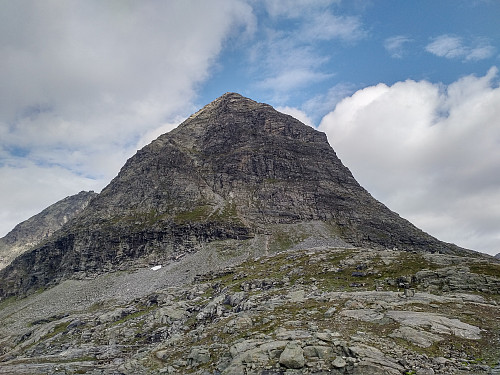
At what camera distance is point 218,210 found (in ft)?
493

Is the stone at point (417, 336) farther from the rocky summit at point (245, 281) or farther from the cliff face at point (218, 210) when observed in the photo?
the cliff face at point (218, 210)

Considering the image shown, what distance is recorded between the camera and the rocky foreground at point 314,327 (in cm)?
1838

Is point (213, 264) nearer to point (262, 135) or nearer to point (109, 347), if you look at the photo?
point (109, 347)

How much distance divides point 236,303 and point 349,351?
28417mm

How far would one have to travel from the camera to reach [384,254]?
56.0 metres

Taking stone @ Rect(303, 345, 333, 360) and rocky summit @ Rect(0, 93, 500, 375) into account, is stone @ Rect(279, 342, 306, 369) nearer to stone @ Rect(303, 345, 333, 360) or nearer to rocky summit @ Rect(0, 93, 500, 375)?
rocky summit @ Rect(0, 93, 500, 375)

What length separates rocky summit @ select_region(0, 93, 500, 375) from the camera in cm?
2078

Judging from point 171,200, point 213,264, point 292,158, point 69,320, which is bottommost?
point 69,320

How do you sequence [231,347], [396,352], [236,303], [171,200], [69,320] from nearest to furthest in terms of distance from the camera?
[396,352] < [231,347] < [236,303] < [69,320] < [171,200]

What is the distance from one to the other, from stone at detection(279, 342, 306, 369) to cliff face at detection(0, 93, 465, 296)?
98518mm

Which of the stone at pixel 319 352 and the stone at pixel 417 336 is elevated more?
the stone at pixel 417 336

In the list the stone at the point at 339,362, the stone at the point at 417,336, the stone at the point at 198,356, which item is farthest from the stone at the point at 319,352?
the stone at the point at 198,356

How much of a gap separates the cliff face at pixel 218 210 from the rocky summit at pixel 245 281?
898 millimetres

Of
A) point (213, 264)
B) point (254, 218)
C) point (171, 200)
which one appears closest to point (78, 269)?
point (171, 200)
